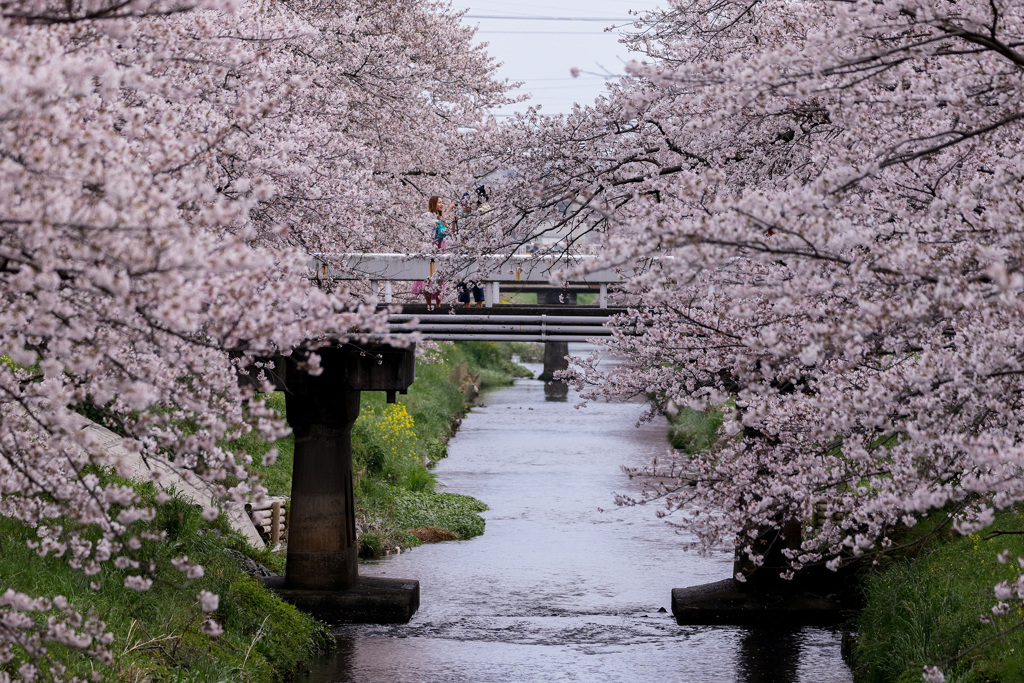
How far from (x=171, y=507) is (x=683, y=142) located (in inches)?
315

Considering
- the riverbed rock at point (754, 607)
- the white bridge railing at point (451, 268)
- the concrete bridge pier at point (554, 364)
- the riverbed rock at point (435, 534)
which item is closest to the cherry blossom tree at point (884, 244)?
the white bridge railing at point (451, 268)

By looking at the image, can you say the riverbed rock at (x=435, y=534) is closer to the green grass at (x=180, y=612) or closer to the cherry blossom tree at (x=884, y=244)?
the green grass at (x=180, y=612)

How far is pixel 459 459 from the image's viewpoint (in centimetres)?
3206

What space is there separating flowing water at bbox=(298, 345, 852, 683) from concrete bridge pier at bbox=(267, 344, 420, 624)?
61 cm

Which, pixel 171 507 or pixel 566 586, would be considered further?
pixel 566 586

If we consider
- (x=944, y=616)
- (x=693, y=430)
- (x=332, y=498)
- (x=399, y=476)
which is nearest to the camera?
(x=944, y=616)

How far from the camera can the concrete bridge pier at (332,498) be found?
17609mm

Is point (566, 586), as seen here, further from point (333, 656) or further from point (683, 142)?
point (683, 142)

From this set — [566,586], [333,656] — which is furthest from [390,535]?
[333,656]

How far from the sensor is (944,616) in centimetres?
1213

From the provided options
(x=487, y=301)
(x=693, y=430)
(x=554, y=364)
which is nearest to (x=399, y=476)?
(x=693, y=430)

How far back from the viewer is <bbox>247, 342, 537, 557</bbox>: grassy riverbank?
22516mm

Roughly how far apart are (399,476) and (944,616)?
52.8ft

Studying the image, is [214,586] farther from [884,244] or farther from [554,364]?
[554,364]
